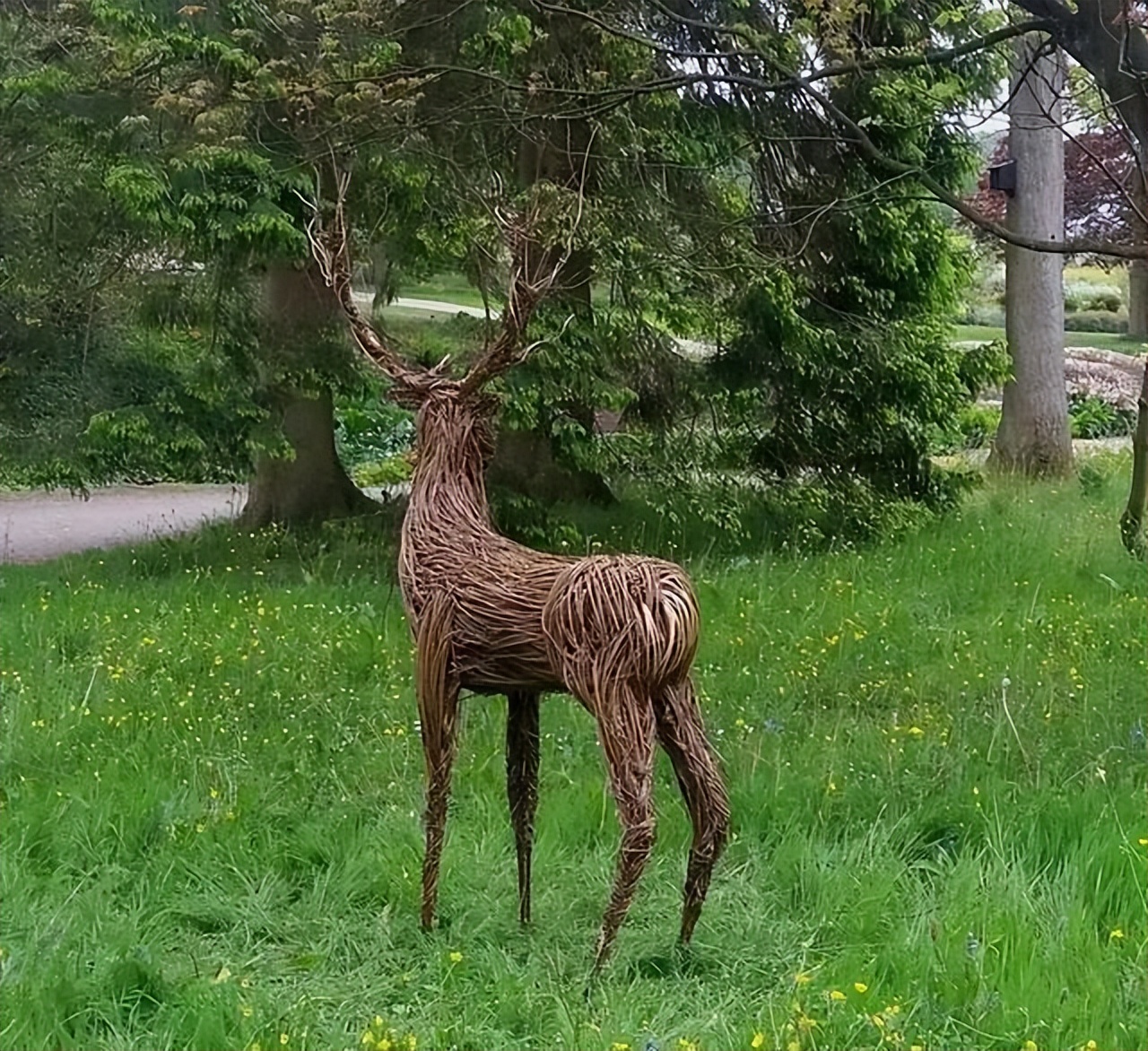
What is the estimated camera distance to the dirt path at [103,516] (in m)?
11.7

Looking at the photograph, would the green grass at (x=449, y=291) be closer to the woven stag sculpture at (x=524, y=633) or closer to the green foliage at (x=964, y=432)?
the green foliage at (x=964, y=432)

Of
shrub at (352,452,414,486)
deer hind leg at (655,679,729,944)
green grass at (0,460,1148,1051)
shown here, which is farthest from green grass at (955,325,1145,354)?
deer hind leg at (655,679,729,944)

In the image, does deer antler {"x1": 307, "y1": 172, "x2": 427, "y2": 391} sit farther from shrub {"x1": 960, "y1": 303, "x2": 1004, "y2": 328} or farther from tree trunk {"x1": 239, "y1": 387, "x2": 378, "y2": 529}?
shrub {"x1": 960, "y1": 303, "x2": 1004, "y2": 328}

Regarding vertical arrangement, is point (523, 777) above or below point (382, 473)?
above

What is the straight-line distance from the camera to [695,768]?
3547 millimetres

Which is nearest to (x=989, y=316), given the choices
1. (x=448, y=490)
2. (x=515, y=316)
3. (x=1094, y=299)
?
(x=1094, y=299)

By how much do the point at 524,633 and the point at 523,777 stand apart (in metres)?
0.64

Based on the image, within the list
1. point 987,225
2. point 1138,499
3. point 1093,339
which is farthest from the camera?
point 1093,339

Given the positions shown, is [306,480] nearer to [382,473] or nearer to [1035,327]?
[382,473]

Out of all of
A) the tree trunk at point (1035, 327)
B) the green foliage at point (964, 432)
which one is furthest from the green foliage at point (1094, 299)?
the tree trunk at point (1035, 327)

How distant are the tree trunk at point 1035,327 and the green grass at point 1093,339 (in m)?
8.37

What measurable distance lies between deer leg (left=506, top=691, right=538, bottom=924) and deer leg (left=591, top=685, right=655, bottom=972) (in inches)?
24.6

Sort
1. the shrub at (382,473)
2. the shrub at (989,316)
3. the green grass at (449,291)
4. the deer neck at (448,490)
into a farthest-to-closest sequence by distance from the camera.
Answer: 1. the shrub at (989,316)
2. the shrub at (382,473)
3. the green grass at (449,291)
4. the deer neck at (448,490)

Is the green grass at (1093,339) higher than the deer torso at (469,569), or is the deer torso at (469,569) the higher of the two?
the green grass at (1093,339)
